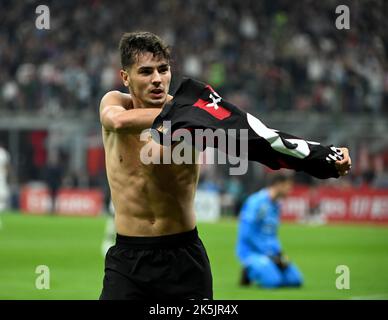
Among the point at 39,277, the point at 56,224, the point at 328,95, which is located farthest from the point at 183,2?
the point at 39,277

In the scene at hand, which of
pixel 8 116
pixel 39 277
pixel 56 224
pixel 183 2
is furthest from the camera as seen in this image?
pixel 183 2

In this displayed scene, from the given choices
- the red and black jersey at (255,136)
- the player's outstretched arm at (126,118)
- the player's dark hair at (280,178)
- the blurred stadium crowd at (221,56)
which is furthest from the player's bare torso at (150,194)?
the blurred stadium crowd at (221,56)

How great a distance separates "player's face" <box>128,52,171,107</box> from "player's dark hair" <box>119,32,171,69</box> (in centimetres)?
3

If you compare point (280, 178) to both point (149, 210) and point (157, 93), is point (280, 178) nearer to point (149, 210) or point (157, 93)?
point (149, 210)

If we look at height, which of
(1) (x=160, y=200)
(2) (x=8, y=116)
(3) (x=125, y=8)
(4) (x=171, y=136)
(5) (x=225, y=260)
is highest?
(3) (x=125, y=8)

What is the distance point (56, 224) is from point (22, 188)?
5.56m

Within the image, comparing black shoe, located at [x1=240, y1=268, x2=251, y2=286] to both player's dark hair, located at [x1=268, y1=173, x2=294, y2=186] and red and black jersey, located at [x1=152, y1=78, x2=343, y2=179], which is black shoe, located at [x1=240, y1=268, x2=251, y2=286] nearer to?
player's dark hair, located at [x1=268, y1=173, x2=294, y2=186]

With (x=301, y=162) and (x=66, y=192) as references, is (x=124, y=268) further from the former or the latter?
(x=66, y=192)

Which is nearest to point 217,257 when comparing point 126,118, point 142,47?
point 142,47

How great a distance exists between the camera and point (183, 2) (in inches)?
1323

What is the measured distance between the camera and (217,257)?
18.8 m

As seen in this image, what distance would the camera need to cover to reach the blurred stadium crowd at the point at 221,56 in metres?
28.6

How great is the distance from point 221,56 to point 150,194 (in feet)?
86.6

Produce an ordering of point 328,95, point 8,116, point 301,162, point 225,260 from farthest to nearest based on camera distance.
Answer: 1. point 8,116
2. point 328,95
3. point 225,260
4. point 301,162
